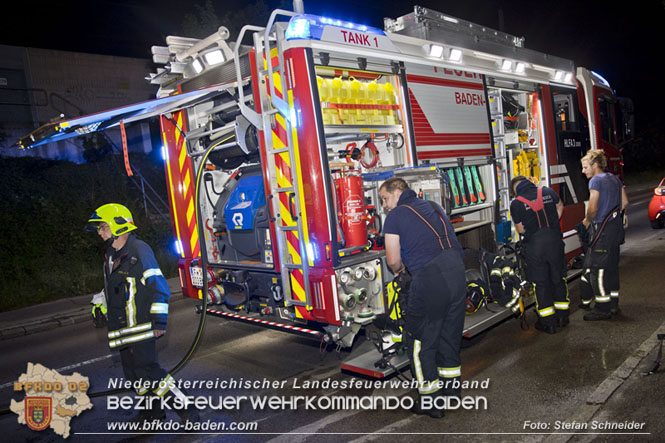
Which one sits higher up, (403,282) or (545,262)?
(403,282)

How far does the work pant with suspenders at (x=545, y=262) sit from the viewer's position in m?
5.39

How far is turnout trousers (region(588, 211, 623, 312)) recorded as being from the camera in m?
5.66

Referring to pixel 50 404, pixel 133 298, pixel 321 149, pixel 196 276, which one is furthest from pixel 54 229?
pixel 321 149

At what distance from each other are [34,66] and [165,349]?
1595 centimetres

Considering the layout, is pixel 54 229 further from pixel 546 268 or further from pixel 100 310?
pixel 546 268

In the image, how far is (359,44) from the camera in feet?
15.1

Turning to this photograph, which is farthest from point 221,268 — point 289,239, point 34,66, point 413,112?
point 34,66

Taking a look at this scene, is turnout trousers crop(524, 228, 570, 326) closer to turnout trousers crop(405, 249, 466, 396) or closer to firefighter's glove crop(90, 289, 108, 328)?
turnout trousers crop(405, 249, 466, 396)

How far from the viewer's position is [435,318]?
3.80m

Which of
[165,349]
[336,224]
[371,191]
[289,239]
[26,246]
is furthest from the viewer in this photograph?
[26,246]

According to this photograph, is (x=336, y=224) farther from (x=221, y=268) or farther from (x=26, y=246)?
(x=26, y=246)

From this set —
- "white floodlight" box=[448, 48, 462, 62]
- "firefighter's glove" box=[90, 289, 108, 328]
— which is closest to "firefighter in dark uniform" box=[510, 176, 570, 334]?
"white floodlight" box=[448, 48, 462, 62]

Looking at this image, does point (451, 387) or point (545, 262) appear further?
point (545, 262)

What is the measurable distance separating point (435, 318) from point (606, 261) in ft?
9.83
